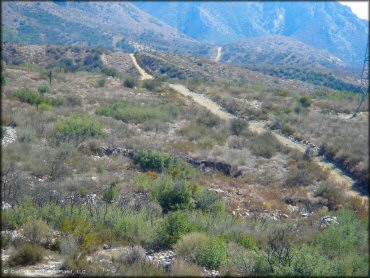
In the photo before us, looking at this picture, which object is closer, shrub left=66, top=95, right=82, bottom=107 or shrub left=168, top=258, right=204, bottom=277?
shrub left=168, top=258, right=204, bottom=277

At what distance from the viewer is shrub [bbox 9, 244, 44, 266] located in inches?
283

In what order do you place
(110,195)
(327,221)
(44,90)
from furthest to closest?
(44,90) < (110,195) < (327,221)

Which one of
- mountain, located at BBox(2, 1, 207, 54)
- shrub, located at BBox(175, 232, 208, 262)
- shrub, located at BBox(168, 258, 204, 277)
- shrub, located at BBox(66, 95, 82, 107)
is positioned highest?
shrub, located at BBox(168, 258, 204, 277)

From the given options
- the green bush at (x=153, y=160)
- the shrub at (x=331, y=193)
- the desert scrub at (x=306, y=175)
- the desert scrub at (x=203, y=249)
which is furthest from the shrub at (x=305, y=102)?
the desert scrub at (x=203, y=249)

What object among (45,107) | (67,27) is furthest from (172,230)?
(67,27)

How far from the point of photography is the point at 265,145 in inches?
790

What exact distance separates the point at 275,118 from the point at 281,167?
9172 mm

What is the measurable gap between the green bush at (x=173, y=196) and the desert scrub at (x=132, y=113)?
397 inches

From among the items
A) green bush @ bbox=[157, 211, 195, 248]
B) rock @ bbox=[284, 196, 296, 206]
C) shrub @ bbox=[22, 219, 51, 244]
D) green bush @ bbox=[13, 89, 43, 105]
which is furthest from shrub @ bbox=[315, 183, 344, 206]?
green bush @ bbox=[13, 89, 43, 105]

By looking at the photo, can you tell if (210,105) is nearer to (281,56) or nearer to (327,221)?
(327,221)

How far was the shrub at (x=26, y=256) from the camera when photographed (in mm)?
7184

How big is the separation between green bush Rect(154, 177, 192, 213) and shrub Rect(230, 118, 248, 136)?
411 inches

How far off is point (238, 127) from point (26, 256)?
17.1 m

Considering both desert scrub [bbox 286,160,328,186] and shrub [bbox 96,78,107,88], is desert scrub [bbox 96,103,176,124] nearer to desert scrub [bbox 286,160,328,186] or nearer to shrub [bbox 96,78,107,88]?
shrub [bbox 96,78,107,88]
